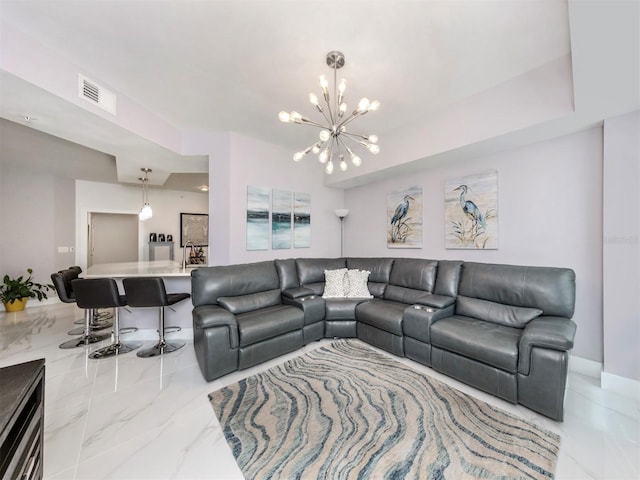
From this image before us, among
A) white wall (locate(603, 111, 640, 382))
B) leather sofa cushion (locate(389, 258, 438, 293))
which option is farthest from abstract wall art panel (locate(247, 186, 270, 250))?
white wall (locate(603, 111, 640, 382))

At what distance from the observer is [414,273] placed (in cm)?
361

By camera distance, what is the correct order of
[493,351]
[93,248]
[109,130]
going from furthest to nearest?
[93,248] < [109,130] < [493,351]

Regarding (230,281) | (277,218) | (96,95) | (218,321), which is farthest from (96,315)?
(96,95)

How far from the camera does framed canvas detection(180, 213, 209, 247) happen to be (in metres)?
6.98

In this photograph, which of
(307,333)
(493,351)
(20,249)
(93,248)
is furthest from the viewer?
(93,248)

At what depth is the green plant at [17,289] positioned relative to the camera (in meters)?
4.64

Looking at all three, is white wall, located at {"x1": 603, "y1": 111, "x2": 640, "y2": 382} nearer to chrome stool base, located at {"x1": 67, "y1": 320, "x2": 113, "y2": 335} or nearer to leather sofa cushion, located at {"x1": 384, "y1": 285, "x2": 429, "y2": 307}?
leather sofa cushion, located at {"x1": 384, "y1": 285, "x2": 429, "y2": 307}

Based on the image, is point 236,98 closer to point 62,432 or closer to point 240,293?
point 240,293

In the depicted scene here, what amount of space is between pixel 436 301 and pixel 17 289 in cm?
711

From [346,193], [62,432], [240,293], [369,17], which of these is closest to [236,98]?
[369,17]

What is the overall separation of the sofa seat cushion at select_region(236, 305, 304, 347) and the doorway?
5.61 meters

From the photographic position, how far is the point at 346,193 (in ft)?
17.1

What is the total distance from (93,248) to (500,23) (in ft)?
28.6

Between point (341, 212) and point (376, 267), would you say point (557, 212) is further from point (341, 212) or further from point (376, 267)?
point (341, 212)
